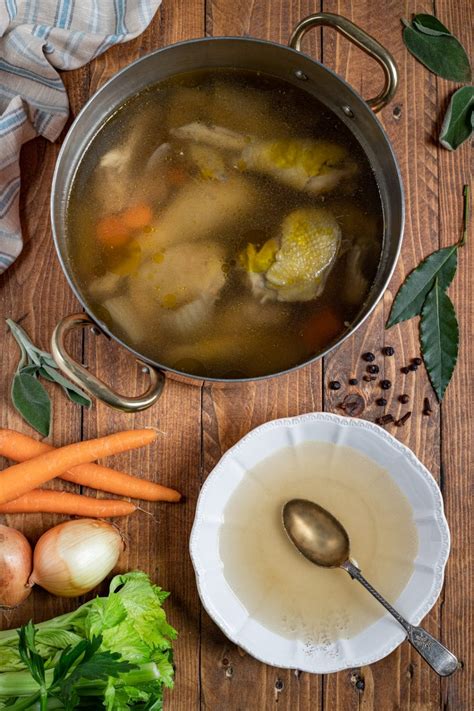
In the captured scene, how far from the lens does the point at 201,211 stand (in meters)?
1.46

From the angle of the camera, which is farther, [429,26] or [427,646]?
[429,26]

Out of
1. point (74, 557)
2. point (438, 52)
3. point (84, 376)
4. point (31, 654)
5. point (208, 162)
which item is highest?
point (438, 52)

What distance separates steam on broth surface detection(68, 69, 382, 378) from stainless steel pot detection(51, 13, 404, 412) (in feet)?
0.07

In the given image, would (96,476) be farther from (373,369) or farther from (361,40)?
(361,40)

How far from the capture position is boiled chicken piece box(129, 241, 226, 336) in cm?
145

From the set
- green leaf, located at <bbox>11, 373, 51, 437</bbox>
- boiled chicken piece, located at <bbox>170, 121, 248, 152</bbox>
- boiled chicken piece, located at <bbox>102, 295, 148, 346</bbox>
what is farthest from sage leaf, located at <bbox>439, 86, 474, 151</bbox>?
green leaf, located at <bbox>11, 373, 51, 437</bbox>

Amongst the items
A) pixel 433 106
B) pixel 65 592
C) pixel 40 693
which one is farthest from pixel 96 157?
pixel 40 693

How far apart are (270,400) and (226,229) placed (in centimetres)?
41

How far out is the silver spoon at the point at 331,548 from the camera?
5.15 ft

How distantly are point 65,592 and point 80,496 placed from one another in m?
0.20

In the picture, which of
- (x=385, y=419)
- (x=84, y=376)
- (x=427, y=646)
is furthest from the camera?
(x=385, y=419)

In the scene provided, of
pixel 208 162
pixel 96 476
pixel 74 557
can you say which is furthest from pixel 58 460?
pixel 208 162

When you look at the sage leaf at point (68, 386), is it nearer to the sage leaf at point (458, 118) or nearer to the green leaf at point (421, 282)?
the green leaf at point (421, 282)

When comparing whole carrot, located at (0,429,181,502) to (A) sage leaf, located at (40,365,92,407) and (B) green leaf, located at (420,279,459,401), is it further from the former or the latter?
(B) green leaf, located at (420,279,459,401)
